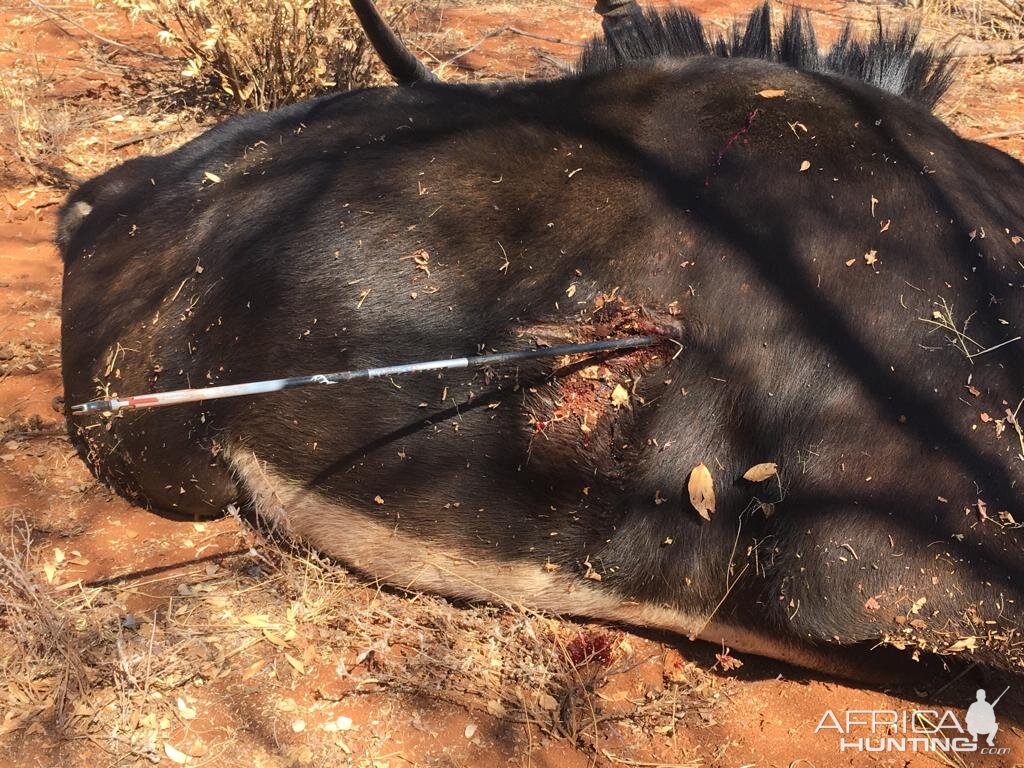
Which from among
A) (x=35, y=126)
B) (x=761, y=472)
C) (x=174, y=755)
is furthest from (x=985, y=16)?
(x=174, y=755)

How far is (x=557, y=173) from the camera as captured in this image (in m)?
2.63

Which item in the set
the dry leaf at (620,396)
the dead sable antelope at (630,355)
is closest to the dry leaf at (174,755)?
the dead sable antelope at (630,355)

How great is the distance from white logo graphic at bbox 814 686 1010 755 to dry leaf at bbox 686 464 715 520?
0.70 metres

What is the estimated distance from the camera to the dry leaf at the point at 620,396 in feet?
7.89

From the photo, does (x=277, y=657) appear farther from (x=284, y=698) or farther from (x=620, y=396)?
(x=620, y=396)

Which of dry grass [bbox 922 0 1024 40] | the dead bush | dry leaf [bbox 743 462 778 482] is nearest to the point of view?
dry leaf [bbox 743 462 778 482]

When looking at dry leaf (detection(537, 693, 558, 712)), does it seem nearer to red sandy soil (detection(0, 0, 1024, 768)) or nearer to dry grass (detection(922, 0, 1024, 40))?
red sandy soil (detection(0, 0, 1024, 768))

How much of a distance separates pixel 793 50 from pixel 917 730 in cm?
216

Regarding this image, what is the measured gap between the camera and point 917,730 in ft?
8.11

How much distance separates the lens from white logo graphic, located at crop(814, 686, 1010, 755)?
96.0 inches

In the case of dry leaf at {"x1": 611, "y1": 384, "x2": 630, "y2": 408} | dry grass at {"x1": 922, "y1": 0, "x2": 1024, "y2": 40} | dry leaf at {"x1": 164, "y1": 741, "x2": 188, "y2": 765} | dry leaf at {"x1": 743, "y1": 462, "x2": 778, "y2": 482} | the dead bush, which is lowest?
dry leaf at {"x1": 164, "y1": 741, "x2": 188, "y2": 765}

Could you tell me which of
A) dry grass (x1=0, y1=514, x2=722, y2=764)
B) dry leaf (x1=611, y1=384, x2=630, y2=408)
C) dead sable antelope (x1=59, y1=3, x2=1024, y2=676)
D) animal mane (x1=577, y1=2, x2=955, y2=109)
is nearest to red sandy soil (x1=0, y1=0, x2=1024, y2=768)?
dry grass (x1=0, y1=514, x2=722, y2=764)

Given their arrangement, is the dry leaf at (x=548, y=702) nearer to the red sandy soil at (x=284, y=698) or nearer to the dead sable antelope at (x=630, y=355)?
the red sandy soil at (x=284, y=698)

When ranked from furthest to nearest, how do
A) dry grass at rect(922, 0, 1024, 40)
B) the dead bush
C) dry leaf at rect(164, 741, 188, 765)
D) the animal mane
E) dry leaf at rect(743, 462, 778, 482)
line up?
1. dry grass at rect(922, 0, 1024, 40)
2. the dead bush
3. the animal mane
4. dry leaf at rect(743, 462, 778, 482)
5. dry leaf at rect(164, 741, 188, 765)
